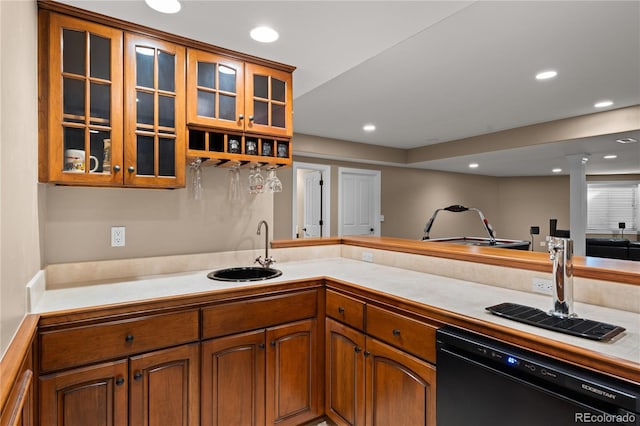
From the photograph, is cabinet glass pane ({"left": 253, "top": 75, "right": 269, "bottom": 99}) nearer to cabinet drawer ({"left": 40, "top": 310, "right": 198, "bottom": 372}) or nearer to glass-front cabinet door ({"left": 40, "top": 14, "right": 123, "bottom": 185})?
glass-front cabinet door ({"left": 40, "top": 14, "right": 123, "bottom": 185})

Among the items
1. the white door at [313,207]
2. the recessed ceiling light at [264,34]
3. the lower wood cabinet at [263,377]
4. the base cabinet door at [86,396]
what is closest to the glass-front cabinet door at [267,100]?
the recessed ceiling light at [264,34]

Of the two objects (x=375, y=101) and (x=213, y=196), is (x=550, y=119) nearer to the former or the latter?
(x=375, y=101)

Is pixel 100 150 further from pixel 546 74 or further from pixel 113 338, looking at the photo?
pixel 546 74

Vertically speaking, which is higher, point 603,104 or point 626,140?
point 603,104

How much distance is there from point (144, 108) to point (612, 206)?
1145cm

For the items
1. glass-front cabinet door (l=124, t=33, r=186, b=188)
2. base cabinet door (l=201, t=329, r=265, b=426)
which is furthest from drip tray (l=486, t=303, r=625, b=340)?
glass-front cabinet door (l=124, t=33, r=186, b=188)

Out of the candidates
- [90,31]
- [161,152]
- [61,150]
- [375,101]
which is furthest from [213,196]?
[375,101]

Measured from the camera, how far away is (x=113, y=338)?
1516 millimetres

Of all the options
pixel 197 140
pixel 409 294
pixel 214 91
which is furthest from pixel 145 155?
pixel 409 294

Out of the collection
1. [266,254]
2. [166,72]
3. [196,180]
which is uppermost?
[166,72]

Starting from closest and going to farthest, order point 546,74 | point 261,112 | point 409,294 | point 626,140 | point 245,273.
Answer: point 409,294 < point 261,112 < point 245,273 < point 546,74 < point 626,140

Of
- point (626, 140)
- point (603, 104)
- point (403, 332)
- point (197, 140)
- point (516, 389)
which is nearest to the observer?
point (516, 389)

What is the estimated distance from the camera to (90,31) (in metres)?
1.74

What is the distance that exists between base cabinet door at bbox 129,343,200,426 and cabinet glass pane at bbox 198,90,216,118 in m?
1.30
